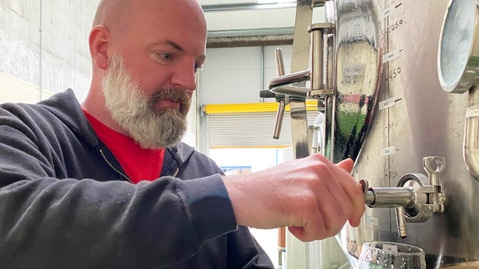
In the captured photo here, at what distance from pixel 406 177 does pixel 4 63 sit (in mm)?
1472

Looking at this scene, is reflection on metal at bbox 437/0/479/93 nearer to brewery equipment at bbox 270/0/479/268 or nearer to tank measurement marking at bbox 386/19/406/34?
brewery equipment at bbox 270/0/479/268

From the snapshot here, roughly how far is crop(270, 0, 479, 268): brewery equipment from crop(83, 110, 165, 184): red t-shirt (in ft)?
1.13

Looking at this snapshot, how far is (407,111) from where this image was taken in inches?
23.6

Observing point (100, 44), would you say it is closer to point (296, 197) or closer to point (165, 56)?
point (165, 56)

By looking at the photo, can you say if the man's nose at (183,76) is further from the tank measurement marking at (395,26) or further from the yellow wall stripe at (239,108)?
the yellow wall stripe at (239,108)

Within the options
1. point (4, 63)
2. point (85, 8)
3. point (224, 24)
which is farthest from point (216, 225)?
point (224, 24)

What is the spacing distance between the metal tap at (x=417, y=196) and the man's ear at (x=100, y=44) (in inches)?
26.4

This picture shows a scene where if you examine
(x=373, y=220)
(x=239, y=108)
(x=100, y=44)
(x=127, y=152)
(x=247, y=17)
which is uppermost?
(x=247, y=17)

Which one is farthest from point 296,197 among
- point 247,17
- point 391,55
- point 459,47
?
point 247,17

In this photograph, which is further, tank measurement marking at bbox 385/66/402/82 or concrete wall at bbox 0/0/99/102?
concrete wall at bbox 0/0/99/102

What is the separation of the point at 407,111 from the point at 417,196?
141 millimetres

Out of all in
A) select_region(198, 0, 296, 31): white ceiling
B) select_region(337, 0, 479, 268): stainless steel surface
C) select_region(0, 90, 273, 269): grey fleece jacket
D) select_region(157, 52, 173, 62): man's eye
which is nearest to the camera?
select_region(0, 90, 273, 269): grey fleece jacket

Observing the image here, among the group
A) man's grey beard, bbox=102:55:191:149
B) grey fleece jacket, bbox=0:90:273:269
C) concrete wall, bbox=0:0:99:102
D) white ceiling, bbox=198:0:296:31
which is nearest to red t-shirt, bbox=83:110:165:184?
man's grey beard, bbox=102:55:191:149

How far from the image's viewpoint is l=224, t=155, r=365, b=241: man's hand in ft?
1.26
